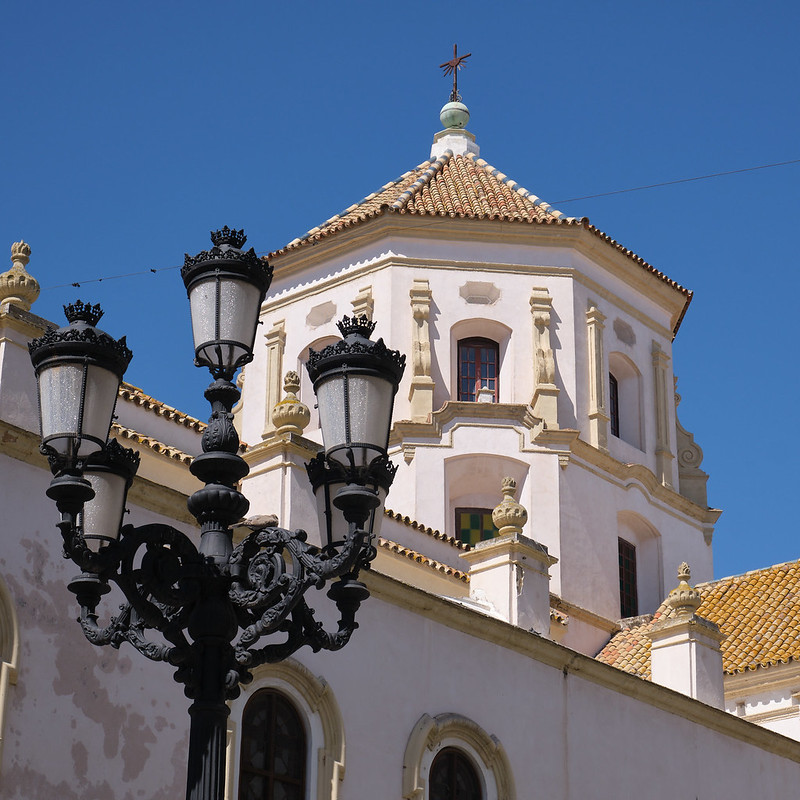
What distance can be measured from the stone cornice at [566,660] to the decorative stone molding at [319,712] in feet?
3.52

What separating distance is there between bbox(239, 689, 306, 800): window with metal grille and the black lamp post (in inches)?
212

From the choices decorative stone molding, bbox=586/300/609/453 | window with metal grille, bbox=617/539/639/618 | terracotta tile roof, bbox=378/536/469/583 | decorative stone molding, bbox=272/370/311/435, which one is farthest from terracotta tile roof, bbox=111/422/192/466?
window with metal grille, bbox=617/539/639/618

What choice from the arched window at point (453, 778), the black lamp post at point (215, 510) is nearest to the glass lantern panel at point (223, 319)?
the black lamp post at point (215, 510)

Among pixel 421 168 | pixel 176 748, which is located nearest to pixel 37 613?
pixel 176 748

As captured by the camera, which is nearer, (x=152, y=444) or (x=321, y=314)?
(x=152, y=444)

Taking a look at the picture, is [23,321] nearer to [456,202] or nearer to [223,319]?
[223,319]

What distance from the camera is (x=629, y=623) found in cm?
2273

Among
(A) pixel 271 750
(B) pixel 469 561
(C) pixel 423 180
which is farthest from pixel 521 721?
(C) pixel 423 180

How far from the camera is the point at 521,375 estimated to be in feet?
76.3

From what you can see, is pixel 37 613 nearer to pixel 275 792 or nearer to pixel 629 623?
pixel 275 792

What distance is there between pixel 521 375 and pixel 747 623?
17.1 feet

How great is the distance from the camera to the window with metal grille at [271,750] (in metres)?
11.9

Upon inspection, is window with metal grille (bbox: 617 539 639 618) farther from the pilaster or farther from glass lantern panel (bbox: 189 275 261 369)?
glass lantern panel (bbox: 189 275 261 369)

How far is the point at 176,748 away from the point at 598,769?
5.59 meters
